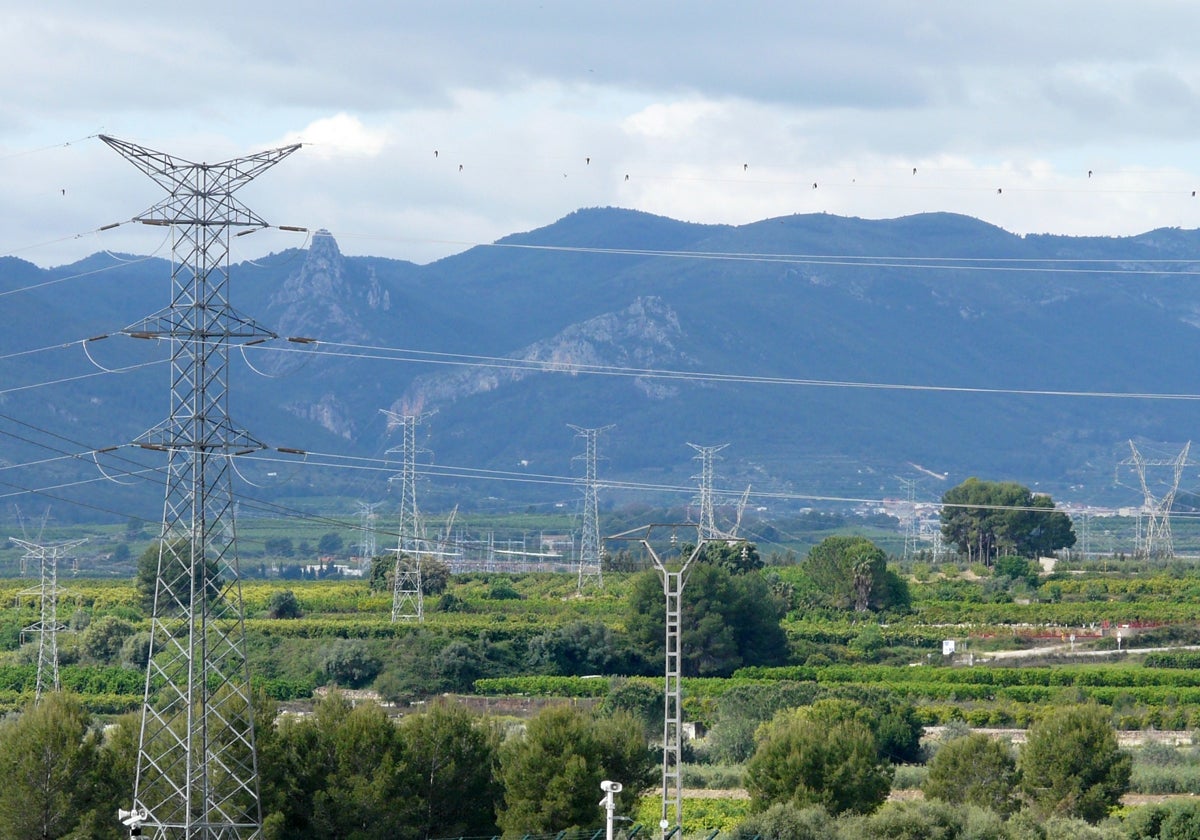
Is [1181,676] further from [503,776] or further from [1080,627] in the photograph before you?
[503,776]

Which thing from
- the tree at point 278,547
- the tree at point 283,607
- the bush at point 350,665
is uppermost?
the tree at point 283,607

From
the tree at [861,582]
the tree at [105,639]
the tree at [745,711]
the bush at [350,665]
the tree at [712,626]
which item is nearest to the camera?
the tree at [745,711]

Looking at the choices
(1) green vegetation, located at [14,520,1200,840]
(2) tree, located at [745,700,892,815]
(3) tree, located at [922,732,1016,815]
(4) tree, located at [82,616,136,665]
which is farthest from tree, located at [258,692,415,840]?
(4) tree, located at [82,616,136,665]

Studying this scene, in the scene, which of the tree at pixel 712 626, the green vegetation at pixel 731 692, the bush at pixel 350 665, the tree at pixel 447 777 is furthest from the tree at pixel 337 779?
the tree at pixel 712 626

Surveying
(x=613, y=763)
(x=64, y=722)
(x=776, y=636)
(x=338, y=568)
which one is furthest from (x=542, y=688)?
(x=338, y=568)

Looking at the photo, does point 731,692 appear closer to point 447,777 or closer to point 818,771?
point 818,771

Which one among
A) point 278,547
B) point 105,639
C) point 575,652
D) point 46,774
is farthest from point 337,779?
point 278,547

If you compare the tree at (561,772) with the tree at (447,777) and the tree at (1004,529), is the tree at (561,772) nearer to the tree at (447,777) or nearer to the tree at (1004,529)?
the tree at (447,777)
